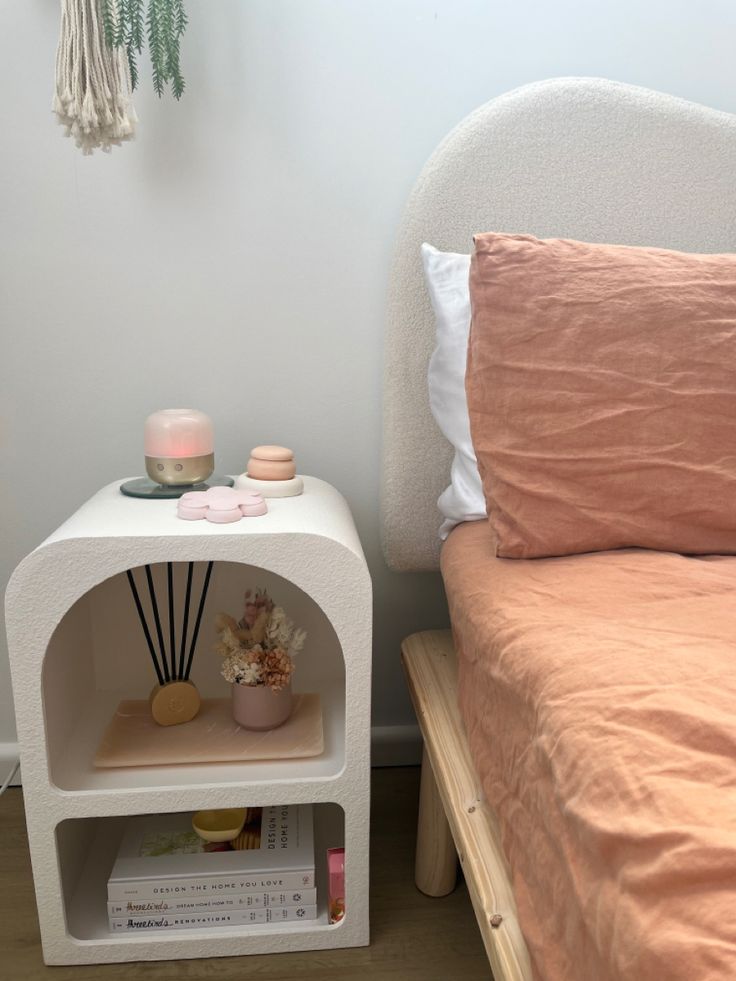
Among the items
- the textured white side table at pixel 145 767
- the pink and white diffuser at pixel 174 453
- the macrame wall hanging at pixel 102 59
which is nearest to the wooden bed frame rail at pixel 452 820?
the textured white side table at pixel 145 767

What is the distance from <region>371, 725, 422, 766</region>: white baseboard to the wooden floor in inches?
9.1

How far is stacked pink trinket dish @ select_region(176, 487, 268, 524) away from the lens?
3.28ft

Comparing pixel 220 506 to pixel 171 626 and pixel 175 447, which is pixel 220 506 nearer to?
pixel 175 447

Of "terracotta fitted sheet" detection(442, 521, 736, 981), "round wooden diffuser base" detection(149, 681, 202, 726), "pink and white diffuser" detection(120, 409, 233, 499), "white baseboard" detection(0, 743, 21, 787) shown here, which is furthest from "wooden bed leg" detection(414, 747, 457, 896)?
"white baseboard" detection(0, 743, 21, 787)

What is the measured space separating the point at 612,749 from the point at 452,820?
365 millimetres

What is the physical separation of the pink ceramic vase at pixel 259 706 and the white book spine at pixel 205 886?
7.9 inches

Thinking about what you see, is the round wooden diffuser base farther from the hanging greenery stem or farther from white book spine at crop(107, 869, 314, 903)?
the hanging greenery stem

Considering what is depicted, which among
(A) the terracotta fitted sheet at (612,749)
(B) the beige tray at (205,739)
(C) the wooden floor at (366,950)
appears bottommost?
(C) the wooden floor at (366,950)

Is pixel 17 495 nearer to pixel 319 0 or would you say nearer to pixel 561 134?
pixel 319 0

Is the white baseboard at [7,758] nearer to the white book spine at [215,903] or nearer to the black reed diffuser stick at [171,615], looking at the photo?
the black reed diffuser stick at [171,615]

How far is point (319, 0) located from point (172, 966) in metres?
1.40

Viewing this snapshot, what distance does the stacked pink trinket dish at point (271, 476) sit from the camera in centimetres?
114

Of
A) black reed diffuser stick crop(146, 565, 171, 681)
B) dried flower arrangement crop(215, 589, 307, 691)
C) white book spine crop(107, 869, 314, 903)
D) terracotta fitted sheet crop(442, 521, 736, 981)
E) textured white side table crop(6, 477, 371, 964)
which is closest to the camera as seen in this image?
terracotta fitted sheet crop(442, 521, 736, 981)

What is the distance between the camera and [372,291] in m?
1.33
